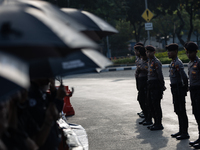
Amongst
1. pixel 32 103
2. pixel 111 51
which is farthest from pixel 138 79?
pixel 111 51

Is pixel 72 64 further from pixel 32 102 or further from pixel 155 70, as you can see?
pixel 155 70

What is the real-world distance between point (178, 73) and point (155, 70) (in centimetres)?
105

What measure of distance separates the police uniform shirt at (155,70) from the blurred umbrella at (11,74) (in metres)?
6.14

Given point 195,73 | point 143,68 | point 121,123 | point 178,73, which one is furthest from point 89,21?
point 121,123

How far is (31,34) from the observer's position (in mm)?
2051

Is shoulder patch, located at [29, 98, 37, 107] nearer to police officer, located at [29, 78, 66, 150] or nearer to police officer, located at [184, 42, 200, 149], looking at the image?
police officer, located at [29, 78, 66, 150]

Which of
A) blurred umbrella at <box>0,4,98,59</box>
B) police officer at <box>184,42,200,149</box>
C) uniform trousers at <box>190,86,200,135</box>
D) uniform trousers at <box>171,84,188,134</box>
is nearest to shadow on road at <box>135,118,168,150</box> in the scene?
uniform trousers at <box>171,84,188,134</box>

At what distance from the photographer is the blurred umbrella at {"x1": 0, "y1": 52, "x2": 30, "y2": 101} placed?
1729mm

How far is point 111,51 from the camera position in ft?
219

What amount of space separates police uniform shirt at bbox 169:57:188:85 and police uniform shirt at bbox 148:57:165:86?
815mm

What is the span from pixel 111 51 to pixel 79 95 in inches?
2049

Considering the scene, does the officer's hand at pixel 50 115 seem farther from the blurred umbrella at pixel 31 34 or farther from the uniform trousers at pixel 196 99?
the uniform trousers at pixel 196 99

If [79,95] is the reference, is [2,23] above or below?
above

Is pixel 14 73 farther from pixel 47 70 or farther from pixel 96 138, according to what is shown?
pixel 96 138
